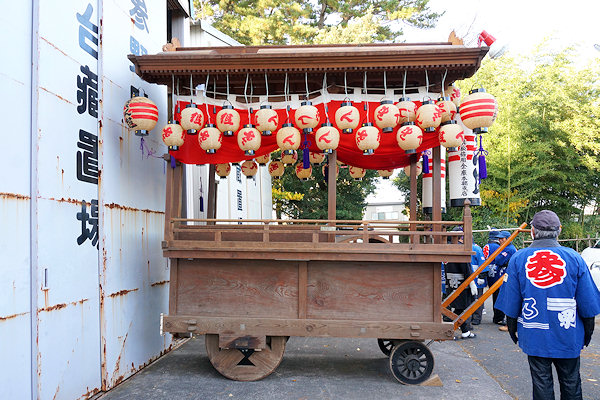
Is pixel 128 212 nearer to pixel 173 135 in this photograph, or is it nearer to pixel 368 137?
pixel 173 135

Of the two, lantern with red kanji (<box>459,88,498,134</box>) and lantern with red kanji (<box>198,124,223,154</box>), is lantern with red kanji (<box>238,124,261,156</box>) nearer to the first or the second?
lantern with red kanji (<box>198,124,223,154</box>)

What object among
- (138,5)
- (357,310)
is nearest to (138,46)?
(138,5)

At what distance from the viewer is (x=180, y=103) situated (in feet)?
17.7

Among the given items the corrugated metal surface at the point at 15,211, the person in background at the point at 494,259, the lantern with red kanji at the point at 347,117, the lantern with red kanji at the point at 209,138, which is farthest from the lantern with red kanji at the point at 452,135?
the corrugated metal surface at the point at 15,211

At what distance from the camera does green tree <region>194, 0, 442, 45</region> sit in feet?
56.7

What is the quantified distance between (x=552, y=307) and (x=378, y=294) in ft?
6.06

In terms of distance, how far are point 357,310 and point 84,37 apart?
410cm

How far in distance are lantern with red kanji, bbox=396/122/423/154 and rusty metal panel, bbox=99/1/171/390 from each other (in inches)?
115

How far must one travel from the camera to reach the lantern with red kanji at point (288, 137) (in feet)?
16.4

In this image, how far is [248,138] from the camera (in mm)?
5016

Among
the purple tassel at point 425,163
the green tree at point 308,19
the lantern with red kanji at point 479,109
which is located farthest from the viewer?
the green tree at point 308,19

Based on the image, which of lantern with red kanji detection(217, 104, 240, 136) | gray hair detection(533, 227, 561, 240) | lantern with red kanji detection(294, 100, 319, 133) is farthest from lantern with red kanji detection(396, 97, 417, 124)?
gray hair detection(533, 227, 561, 240)

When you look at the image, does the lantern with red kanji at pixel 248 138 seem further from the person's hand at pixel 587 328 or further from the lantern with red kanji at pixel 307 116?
the person's hand at pixel 587 328

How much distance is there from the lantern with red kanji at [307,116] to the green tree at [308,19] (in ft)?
42.2
